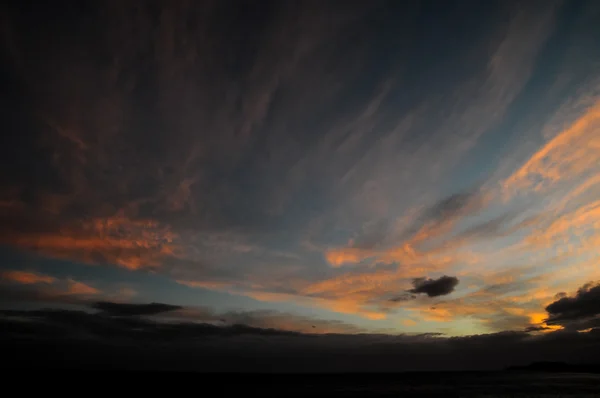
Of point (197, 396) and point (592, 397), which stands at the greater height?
point (592, 397)

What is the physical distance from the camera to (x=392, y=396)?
8300 cm

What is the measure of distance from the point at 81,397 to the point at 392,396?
74980 millimetres

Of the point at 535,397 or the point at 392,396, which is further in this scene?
the point at 392,396

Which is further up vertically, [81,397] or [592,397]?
[592,397]

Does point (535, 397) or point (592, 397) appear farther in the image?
point (535, 397)

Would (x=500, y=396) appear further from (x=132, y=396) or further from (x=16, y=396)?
(x=16, y=396)

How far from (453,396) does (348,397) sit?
85.1 ft

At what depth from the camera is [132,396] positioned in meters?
→ 83.3

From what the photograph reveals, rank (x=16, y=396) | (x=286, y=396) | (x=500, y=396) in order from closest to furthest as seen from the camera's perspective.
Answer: (x=16, y=396) → (x=500, y=396) → (x=286, y=396)

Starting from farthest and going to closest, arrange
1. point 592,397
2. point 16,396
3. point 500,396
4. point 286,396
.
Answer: point 286,396 → point 500,396 → point 16,396 → point 592,397

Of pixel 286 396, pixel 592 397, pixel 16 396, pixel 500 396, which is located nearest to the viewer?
pixel 592 397

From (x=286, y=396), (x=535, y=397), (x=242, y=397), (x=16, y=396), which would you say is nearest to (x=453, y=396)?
(x=535, y=397)

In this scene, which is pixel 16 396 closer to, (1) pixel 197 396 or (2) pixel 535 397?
(1) pixel 197 396

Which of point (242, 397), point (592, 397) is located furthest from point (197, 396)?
point (592, 397)
